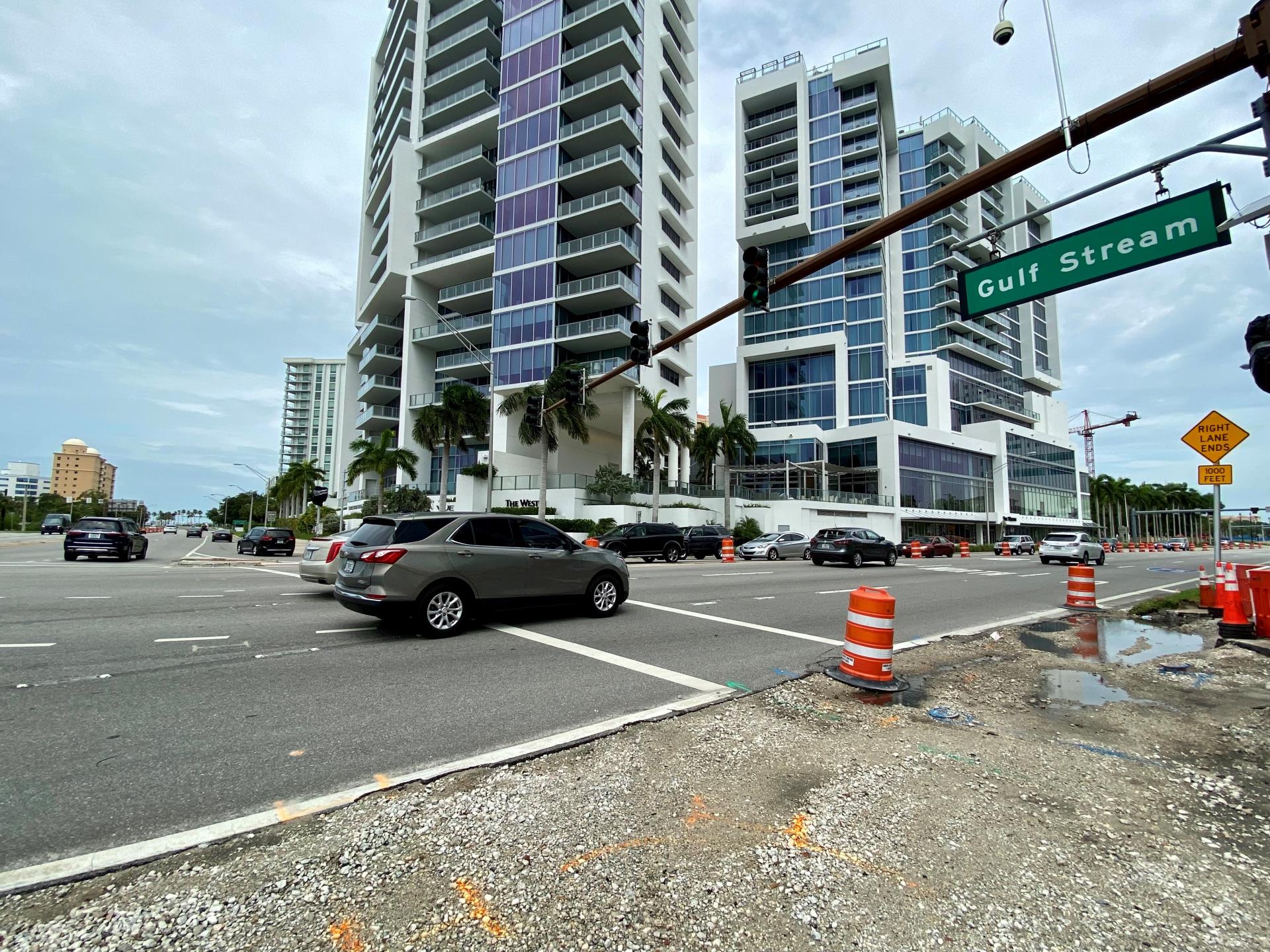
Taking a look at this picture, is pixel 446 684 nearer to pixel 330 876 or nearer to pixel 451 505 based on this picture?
pixel 330 876

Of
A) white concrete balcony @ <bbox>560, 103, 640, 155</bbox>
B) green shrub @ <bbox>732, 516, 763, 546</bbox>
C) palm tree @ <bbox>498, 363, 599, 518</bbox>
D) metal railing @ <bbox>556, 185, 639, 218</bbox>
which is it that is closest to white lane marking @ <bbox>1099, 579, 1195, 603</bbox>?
green shrub @ <bbox>732, 516, 763, 546</bbox>

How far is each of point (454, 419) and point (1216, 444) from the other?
3916cm

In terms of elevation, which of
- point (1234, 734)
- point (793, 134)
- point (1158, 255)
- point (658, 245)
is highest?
point (793, 134)

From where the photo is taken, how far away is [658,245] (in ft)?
158

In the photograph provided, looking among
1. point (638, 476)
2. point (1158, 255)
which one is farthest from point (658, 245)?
point (1158, 255)

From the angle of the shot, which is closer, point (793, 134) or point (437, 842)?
point (437, 842)

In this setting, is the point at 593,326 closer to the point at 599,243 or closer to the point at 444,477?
the point at 599,243

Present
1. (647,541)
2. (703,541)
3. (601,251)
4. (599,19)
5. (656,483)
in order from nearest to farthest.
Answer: (647,541) → (703,541) → (656,483) → (601,251) → (599,19)

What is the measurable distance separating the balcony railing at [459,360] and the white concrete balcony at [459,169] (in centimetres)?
1576

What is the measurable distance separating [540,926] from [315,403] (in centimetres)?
19135

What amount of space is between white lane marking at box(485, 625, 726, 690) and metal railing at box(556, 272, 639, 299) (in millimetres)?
38105

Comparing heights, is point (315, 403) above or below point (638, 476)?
above

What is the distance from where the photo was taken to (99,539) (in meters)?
21.7

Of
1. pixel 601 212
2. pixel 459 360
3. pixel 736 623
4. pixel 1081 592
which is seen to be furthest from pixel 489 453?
pixel 1081 592
